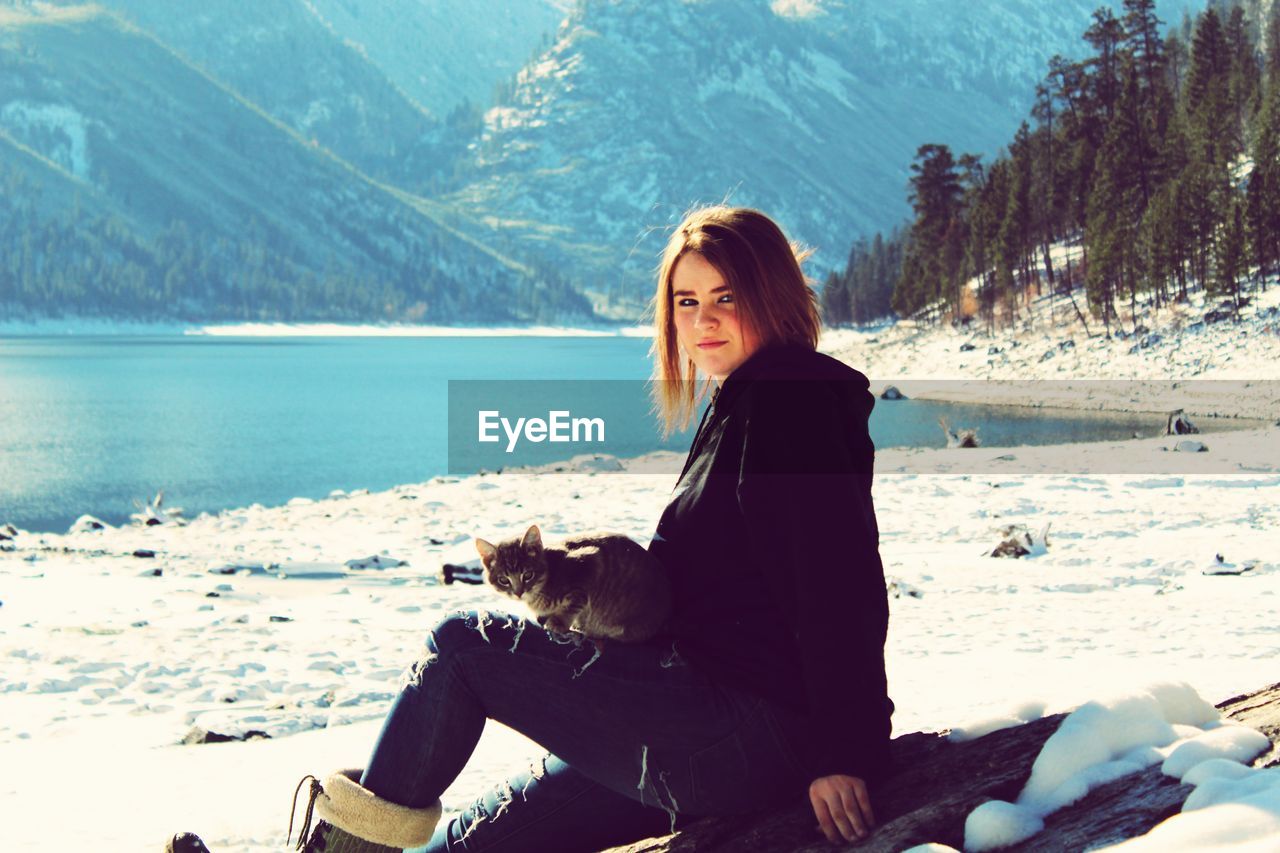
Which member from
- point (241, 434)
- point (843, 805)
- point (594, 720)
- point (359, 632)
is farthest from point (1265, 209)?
point (594, 720)

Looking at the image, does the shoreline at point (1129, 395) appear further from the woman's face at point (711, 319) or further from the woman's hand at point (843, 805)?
the woman's hand at point (843, 805)

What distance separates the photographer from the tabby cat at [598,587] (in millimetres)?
3607

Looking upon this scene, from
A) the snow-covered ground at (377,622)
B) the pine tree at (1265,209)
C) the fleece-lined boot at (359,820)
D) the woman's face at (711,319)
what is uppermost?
the pine tree at (1265,209)

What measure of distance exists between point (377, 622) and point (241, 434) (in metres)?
47.2

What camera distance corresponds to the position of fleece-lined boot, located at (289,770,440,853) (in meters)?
3.70

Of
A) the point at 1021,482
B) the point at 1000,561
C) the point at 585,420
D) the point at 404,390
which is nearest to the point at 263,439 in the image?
the point at 585,420

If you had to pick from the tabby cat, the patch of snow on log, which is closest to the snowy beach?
the patch of snow on log

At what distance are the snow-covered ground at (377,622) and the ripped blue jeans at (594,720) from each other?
941 millimetres

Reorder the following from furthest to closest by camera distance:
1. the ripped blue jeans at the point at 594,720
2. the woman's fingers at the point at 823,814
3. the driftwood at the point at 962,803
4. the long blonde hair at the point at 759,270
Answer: the long blonde hair at the point at 759,270
the ripped blue jeans at the point at 594,720
the woman's fingers at the point at 823,814
the driftwood at the point at 962,803

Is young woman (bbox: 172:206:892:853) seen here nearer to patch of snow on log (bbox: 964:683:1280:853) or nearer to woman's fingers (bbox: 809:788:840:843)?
woman's fingers (bbox: 809:788:840:843)

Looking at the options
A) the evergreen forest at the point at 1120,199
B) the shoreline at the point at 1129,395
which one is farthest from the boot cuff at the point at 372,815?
the evergreen forest at the point at 1120,199

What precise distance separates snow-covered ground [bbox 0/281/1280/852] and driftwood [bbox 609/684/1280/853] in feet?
0.83

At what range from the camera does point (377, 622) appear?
1123cm

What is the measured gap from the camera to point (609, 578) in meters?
3.62
